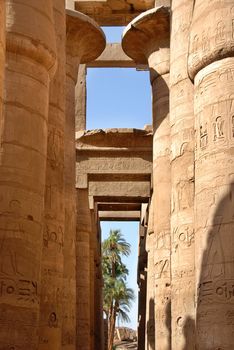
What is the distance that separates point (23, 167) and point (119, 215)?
60.8 feet

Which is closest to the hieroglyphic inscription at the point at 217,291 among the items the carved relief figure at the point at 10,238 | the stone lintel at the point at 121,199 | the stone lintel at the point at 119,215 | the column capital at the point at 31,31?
the carved relief figure at the point at 10,238

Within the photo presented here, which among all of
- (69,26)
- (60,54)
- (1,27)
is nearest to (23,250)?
(1,27)

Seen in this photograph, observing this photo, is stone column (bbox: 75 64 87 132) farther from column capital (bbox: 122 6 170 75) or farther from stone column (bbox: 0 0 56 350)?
stone column (bbox: 0 0 56 350)

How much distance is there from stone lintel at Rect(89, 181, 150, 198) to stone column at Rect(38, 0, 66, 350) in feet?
28.6

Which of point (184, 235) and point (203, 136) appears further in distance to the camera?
point (184, 235)

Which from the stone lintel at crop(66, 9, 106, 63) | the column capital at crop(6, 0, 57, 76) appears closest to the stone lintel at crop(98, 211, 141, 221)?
the stone lintel at crop(66, 9, 106, 63)

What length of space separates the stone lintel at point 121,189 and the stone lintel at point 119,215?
19.9ft

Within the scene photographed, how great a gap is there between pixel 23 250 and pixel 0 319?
81 cm

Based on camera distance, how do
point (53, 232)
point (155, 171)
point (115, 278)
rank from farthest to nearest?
point (115, 278) < point (155, 171) < point (53, 232)

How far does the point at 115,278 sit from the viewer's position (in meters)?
39.7

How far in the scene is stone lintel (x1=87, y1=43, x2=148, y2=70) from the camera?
66.3 feet

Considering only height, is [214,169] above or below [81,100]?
below

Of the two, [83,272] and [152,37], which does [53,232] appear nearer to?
[152,37]

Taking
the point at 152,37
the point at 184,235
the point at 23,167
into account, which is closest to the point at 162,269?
the point at 184,235
